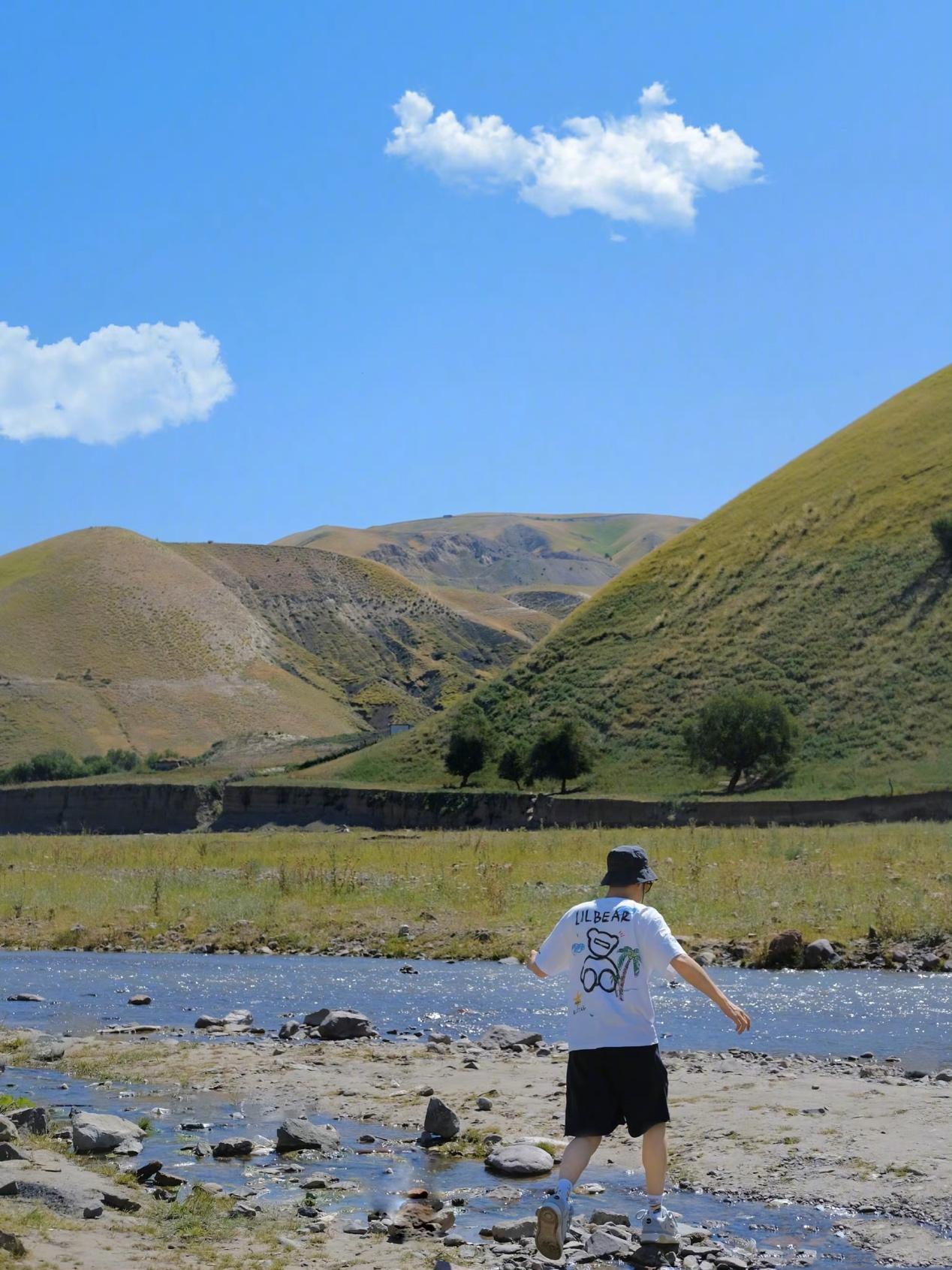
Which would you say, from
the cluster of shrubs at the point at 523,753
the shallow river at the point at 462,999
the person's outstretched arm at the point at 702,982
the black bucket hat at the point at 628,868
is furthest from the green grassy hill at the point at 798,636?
the person's outstretched arm at the point at 702,982

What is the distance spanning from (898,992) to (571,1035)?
39.3 ft

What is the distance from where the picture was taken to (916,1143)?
1079 centimetres

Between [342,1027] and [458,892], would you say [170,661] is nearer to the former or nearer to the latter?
[458,892]

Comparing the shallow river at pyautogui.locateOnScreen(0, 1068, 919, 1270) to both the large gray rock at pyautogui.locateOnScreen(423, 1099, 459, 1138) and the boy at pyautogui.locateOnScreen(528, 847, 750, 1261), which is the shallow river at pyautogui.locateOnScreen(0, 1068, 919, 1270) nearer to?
the large gray rock at pyautogui.locateOnScreen(423, 1099, 459, 1138)

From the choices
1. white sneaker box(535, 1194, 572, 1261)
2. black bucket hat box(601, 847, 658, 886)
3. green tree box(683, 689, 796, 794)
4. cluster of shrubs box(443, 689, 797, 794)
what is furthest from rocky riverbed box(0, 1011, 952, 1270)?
cluster of shrubs box(443, 689, 797, 794)

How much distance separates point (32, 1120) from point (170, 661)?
6001 inches

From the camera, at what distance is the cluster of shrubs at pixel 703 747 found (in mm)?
67625

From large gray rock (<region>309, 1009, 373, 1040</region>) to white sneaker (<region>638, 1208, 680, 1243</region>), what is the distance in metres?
8.23

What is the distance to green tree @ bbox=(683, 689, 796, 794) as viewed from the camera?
6744cm

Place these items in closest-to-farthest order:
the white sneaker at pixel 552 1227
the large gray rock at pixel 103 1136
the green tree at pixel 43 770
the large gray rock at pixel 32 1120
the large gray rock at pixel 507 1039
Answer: the white sneaker at pixel 552 1227 < the large gray rock at pixel 103 1136 < the large gray rock at pixel 32 1120 < the large gray rock at pixel 507 1039 < the green tree at pixel 43 770

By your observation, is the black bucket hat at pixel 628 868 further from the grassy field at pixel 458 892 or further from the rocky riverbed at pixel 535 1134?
the grassy field at pixel 458 892

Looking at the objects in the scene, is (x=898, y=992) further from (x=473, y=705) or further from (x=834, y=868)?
(x=473, y=705)

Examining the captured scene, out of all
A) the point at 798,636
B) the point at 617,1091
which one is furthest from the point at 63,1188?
the point at 798,636

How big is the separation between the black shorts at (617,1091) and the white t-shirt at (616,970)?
7 centimetres
